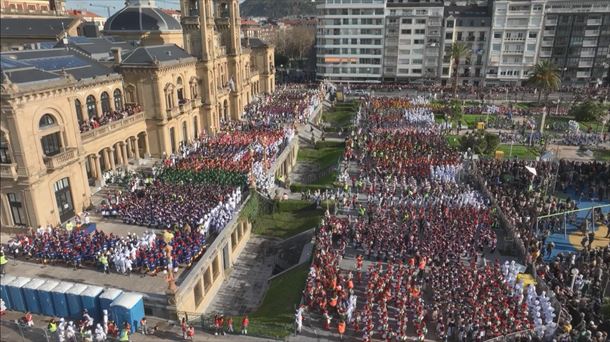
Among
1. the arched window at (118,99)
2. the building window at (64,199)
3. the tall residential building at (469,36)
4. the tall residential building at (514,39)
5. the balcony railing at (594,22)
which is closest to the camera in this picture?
the building window at (64,199)

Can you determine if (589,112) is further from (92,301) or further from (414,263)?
(92,301)

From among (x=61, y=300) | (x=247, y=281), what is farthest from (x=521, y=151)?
(x=61, y=300)

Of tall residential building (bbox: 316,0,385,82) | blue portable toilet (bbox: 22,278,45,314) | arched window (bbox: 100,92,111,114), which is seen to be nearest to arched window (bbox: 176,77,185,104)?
arched window (bbox: 100,92,111,114)

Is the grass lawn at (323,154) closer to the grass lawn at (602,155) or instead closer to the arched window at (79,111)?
the arched window at (79,111)

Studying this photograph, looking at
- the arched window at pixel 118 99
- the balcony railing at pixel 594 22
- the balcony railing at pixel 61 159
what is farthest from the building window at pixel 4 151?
the balcony railing at pixel 594 22

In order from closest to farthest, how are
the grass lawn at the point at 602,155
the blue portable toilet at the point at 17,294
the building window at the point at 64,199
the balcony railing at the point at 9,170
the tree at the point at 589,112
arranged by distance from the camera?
the blue portable toilet at the point at 17,294
the balcony railing at the point at 9,170
the building window at the point at 64,199
the grass lawn at the point at 602,155
the tree at the point at 589,112

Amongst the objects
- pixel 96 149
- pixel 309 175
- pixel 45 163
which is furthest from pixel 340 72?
pixel 45 163

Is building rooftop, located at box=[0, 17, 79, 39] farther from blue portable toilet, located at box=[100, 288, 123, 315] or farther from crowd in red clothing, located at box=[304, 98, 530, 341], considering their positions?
blue portable toilet, located at box=[100, 288, 123, 315]

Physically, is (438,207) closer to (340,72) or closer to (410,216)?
(410,216)
